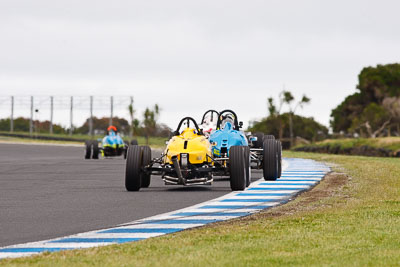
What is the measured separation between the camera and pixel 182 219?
465 inches

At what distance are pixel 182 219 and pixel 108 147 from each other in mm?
29808

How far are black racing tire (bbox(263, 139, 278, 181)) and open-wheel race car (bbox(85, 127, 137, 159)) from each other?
20673 millimetres

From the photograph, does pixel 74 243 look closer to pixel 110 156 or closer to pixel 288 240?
pixel 288 240

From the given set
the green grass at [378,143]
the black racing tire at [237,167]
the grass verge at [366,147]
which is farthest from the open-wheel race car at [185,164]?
the green grass at [378,143]

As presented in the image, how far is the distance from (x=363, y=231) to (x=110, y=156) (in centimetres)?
3393

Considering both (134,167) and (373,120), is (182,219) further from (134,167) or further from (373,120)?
(373,120)

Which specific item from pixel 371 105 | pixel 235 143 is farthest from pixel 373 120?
pixel 235 143

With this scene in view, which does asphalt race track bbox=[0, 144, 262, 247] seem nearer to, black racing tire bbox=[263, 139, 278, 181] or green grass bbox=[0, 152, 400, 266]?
black racing tire bbox=[263, 139, 278, 181]

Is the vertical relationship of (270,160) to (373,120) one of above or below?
below

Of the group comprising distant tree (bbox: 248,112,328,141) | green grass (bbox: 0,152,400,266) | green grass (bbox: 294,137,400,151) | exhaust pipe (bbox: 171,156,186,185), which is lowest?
green grass (bbox: 0,152,400,266)

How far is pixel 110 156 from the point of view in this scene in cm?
4309

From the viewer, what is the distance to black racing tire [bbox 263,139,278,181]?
20453mm


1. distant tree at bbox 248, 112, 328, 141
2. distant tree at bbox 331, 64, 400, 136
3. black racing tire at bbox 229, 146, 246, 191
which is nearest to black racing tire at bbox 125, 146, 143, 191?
black racing tire at bbox 229, 146, 246, 191

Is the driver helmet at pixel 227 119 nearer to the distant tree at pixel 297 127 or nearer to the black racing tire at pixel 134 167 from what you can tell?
the black racing tire at pixel 134 167
